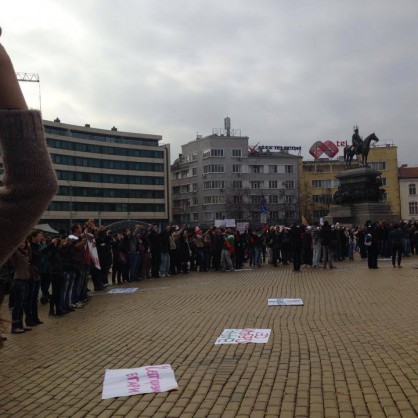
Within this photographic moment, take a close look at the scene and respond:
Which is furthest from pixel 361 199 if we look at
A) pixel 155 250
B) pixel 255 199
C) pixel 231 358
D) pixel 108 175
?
pixel 108 175

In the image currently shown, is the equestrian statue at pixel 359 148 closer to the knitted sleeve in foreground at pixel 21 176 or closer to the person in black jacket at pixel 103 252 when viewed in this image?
the person in black jacket at pixel 103 252

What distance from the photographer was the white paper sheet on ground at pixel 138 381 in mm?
6105

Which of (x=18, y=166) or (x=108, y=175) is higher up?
(x=108, y=175)

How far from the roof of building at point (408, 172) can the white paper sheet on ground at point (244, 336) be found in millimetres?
101289

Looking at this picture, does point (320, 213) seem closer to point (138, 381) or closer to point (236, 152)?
point (236, 152)

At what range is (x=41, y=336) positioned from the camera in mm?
9828

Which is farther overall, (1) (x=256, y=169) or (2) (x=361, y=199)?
(1) (x=256, y=169)

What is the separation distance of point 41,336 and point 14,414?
441 cm

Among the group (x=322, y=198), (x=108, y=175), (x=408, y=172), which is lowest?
(x=322, y=198)

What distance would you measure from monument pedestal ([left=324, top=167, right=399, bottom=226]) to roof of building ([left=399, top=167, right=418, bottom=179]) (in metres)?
74.4

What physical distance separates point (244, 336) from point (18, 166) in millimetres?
7801

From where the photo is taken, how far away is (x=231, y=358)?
24.3ft

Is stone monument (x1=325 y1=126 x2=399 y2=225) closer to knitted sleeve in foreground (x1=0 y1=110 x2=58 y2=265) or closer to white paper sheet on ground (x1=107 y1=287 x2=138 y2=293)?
white paper sheet on ground (x1=107 y1=287 x2=138 y2=293)

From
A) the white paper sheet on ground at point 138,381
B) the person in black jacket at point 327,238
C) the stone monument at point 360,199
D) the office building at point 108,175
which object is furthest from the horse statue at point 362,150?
the office building at point 108,175
